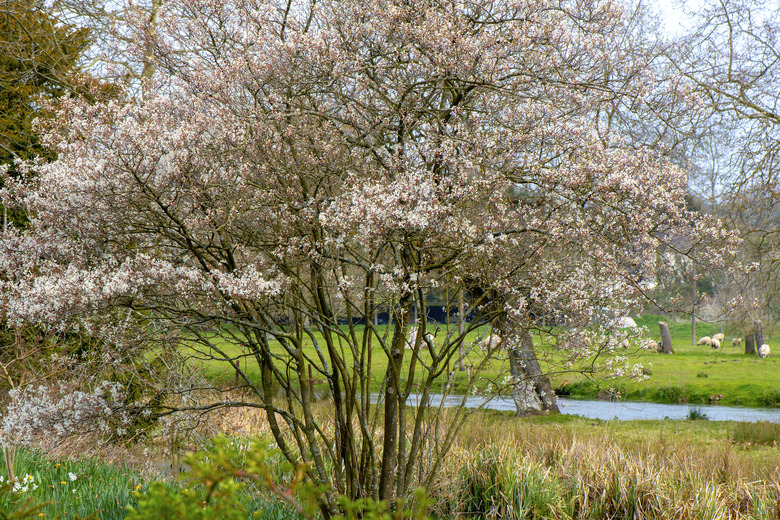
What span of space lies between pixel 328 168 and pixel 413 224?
1593 mm

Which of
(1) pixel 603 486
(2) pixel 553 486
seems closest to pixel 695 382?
(1) pixel 603 486

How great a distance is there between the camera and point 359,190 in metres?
4.62

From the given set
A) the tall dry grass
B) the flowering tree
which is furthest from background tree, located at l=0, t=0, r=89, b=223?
the tall dry grass

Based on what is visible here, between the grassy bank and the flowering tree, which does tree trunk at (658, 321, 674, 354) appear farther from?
the flowering tree

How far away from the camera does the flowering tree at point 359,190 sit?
4699 millimetres

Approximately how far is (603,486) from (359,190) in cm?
431

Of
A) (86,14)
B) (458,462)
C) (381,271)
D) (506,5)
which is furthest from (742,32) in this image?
(86,14)

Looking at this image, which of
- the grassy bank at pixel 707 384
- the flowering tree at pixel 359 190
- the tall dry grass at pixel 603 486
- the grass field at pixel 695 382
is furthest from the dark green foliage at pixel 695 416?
the flowering tree at pixel 359 190

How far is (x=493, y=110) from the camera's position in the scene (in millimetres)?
5570

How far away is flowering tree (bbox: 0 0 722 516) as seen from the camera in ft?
15.4

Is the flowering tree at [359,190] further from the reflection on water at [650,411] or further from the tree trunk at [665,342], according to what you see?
the tree trunk at [665,342]

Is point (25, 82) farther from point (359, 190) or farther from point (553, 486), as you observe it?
point (553, 486)

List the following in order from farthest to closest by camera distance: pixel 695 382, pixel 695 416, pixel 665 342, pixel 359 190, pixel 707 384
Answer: pixel 665 342, pixel 695 382, pixel 707 384, pixel 695 416, pixel 359 190

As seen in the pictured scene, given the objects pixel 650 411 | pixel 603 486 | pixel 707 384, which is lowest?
pixel 650 411
